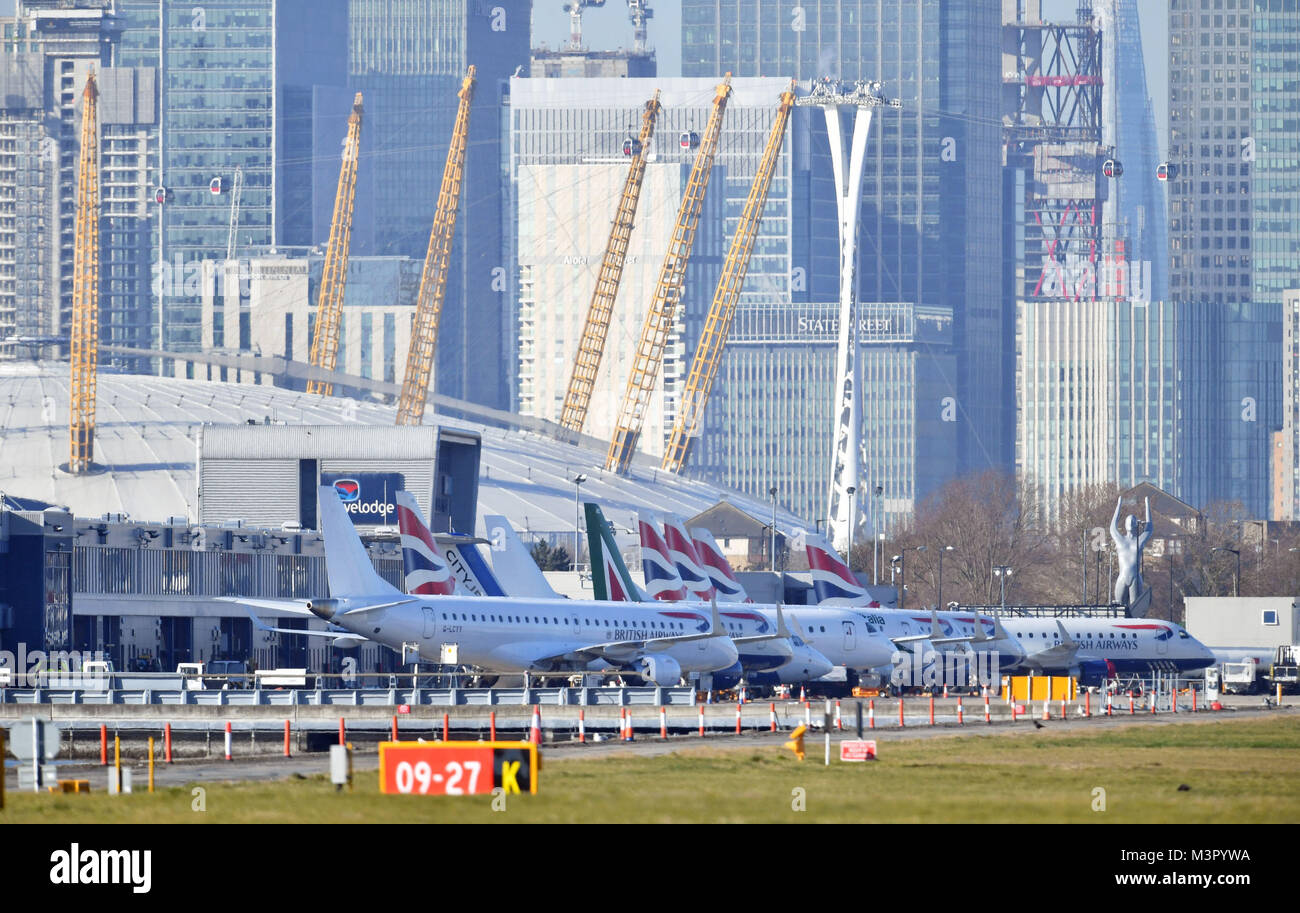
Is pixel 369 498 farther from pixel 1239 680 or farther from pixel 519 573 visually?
pixel 1239 680

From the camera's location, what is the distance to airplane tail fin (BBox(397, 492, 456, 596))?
108m

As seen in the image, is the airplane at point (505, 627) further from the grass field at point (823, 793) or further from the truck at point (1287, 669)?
the truck at point (1287, 669)

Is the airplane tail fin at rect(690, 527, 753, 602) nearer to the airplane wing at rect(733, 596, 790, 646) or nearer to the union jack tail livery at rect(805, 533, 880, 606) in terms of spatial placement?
the union jack tail livery at rect(805, 533, 880, 606)

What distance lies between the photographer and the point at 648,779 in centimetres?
5706

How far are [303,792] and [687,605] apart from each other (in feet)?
201

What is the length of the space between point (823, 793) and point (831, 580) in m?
87.6

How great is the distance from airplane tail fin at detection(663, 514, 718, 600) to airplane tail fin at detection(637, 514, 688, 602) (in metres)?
1.07

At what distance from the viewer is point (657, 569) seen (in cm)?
12681

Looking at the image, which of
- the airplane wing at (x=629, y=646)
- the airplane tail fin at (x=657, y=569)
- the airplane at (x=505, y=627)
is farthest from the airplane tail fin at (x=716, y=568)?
the airplane wing at (x=629, y=646)

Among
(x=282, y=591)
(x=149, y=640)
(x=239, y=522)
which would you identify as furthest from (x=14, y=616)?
(x=239, y=522)

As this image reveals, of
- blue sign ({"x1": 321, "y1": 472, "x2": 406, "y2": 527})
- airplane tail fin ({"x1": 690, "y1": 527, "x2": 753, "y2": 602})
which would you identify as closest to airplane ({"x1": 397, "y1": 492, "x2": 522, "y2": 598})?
airplane tail fin ({"x1": 690, "y1": 527, "x2": 753, "y2": 602})
